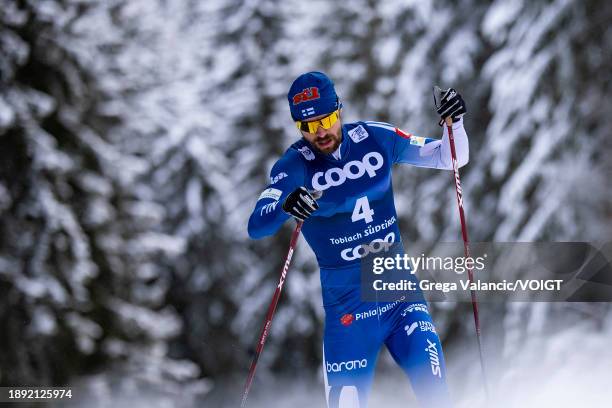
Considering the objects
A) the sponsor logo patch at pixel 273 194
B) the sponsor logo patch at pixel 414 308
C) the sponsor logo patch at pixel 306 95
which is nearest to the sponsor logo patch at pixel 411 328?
the sponsor logo patch at pixel 414 308

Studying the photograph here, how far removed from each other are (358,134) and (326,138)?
30 cm

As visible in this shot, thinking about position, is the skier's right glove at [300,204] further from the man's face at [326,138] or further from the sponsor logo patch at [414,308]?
the sponsor logo patch at [414,308]

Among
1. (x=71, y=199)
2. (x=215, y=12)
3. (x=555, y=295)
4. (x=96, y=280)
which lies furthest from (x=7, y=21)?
(x=555, y=295)

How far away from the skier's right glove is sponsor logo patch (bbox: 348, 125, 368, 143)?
691mm

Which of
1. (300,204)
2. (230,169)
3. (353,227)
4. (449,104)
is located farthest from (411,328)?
(230,169)

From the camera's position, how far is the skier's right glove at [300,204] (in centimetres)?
513

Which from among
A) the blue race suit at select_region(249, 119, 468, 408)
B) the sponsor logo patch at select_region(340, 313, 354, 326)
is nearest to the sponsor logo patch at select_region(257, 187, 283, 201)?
the blue race suit at select_region(249, 119, 468, 408)

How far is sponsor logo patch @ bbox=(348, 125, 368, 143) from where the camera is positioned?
571 centimetres

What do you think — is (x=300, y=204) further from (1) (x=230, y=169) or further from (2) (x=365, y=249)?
(1) (x=230, y=169)

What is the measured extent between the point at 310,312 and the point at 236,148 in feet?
12.7

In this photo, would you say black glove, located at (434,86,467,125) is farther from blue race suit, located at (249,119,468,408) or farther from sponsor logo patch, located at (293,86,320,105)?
sponsor logo patch, located at (293,86,320,105)

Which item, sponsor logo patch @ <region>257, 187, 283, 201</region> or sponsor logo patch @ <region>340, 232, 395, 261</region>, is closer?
sponsor logo patch @ <region>257, 187, 283, 201</region>

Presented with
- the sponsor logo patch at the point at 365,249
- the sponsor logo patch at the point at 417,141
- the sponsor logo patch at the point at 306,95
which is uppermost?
the sponsor logo patch at the point at 306,95

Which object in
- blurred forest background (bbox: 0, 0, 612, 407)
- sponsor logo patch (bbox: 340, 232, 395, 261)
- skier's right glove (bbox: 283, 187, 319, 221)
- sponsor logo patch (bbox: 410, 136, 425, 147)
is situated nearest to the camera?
skier's right glove (bbox: 283, 187, 319, 221)
